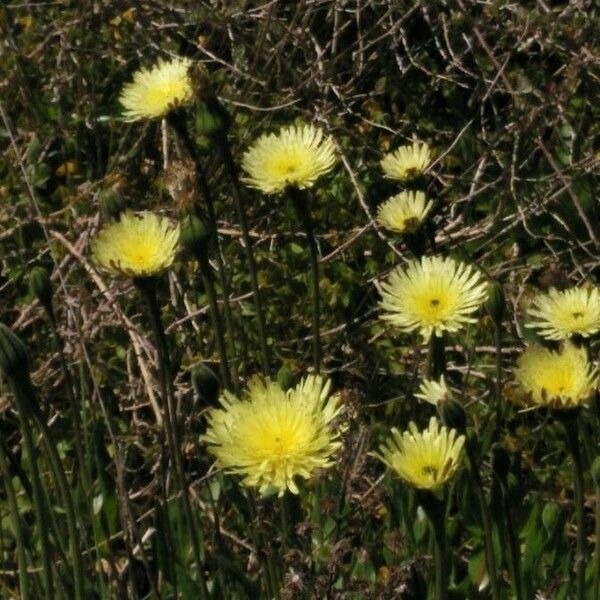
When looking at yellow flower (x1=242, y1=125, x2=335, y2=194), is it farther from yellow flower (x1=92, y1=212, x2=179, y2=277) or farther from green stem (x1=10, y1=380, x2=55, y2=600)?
green stem (x1=10, y1=380, x2=55, y2=600)

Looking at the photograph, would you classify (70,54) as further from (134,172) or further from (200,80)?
(200,80)

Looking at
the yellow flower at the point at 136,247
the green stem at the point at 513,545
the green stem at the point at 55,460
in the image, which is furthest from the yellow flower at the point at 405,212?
the green stem at the point at 55,460

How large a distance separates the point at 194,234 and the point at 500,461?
492 millimetres

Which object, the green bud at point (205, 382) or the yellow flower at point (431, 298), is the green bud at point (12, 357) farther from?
the yellow flower at point (431, 298)

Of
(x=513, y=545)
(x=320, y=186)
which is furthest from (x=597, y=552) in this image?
(x=320, y=186)

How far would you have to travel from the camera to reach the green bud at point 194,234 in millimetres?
1714

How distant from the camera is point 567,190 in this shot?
9.43 feet

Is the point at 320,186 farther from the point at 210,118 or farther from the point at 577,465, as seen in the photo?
the point at 577,465

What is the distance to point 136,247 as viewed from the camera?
1.70 metres

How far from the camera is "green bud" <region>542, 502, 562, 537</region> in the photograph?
1.90 meters

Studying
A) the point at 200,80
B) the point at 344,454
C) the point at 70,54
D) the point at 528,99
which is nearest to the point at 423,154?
the point at 200,80

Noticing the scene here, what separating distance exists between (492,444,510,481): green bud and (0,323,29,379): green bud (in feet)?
1.82

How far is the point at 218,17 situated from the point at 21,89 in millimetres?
606

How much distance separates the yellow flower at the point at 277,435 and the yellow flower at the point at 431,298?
27cm
